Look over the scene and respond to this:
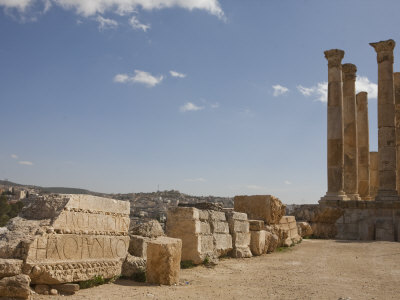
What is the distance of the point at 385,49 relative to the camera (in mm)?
20672

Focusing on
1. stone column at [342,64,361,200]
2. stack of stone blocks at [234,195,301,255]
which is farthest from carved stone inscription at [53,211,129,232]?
stone column at [342,64,361,200]

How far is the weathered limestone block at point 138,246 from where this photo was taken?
7562mm

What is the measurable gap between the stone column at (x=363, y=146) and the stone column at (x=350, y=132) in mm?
2487

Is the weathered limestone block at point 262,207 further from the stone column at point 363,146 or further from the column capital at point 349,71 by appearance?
the stone column at point 363,146

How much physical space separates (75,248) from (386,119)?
18.3m

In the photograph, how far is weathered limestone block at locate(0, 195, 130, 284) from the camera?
5559mm

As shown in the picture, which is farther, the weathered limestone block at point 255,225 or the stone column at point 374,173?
the stone column at point 374,173

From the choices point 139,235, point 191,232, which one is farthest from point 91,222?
point 191,232

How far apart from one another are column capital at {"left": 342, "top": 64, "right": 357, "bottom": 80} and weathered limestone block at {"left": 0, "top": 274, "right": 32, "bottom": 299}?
21137 mm

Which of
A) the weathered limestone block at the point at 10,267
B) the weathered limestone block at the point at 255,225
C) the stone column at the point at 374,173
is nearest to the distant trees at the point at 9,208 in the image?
the stone column at the point at 374,173

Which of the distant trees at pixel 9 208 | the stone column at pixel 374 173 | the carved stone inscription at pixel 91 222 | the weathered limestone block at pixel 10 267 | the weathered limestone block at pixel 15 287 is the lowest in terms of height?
the distant trees at pixel 9 208

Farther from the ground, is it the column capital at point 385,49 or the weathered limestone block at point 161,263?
the column capital at point 385,49

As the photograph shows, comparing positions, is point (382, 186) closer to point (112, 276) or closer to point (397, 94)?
point (397, 94)

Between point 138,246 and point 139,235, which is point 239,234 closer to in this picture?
point 139,235
